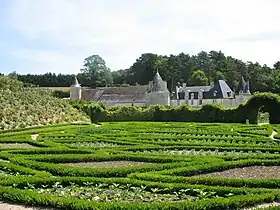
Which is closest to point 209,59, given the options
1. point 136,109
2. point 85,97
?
point 85,97

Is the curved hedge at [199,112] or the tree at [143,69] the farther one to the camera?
the tree at [143,69]

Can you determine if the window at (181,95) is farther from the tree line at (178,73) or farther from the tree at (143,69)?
the tree at (143,69)

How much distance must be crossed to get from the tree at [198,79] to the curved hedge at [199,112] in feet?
150

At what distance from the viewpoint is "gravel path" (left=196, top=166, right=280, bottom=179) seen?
9.02m

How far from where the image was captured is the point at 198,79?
82.8 m

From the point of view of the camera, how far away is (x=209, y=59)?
103 metres

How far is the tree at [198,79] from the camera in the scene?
82.0 m

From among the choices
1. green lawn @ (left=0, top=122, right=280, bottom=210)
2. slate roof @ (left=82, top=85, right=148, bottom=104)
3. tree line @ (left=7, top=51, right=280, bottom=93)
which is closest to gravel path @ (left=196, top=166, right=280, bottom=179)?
green lawn @ (left=0, top=122, right=280, bottom=210)

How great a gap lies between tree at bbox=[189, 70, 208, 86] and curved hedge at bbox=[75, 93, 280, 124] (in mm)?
45724

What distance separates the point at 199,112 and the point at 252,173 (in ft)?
84.3

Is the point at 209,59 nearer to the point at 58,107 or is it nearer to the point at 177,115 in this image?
the point at 177,115

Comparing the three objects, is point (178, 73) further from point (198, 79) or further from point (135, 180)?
point (135, 180)

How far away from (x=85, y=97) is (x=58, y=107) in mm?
36176

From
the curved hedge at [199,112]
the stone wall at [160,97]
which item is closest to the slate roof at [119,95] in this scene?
the stone wall at [160,97]
